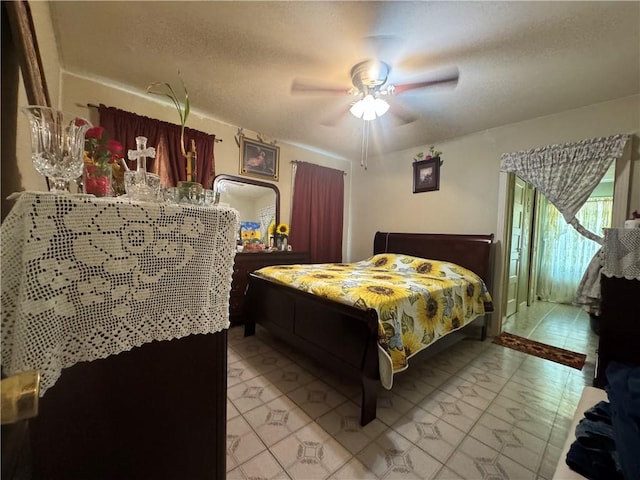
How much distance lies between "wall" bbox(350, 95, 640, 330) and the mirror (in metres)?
1.62

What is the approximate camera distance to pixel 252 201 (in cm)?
343

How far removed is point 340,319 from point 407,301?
49cm

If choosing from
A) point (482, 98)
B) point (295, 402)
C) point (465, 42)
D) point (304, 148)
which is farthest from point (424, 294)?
point (304, 148)

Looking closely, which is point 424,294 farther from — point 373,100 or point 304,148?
point 304,148

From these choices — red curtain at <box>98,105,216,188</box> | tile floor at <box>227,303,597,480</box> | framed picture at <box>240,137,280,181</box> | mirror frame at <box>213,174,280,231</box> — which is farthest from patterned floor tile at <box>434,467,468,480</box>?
framed picture at <box>240,137,280,181</box>

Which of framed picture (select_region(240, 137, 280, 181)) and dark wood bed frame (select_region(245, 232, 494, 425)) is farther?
framed picture (select_region(240, 137, 280, 181))

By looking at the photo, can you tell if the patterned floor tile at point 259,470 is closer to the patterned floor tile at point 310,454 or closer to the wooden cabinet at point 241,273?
the patterned floor tile at point 310,454

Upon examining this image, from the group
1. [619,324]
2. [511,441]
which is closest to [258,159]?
[511,441]

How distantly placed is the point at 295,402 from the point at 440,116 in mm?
3038

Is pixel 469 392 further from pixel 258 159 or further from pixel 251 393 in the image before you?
pixel 258 159

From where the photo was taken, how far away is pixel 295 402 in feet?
5.54

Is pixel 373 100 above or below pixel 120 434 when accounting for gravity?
above

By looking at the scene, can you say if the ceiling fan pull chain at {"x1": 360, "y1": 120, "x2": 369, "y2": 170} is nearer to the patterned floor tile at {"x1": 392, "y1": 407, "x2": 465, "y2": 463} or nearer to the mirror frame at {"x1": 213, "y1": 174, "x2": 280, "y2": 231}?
the mirror frame at {"x1": 213, "y1": 174, "x2": 280, "y2": 231}

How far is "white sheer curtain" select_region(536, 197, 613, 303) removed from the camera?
13.4ft
